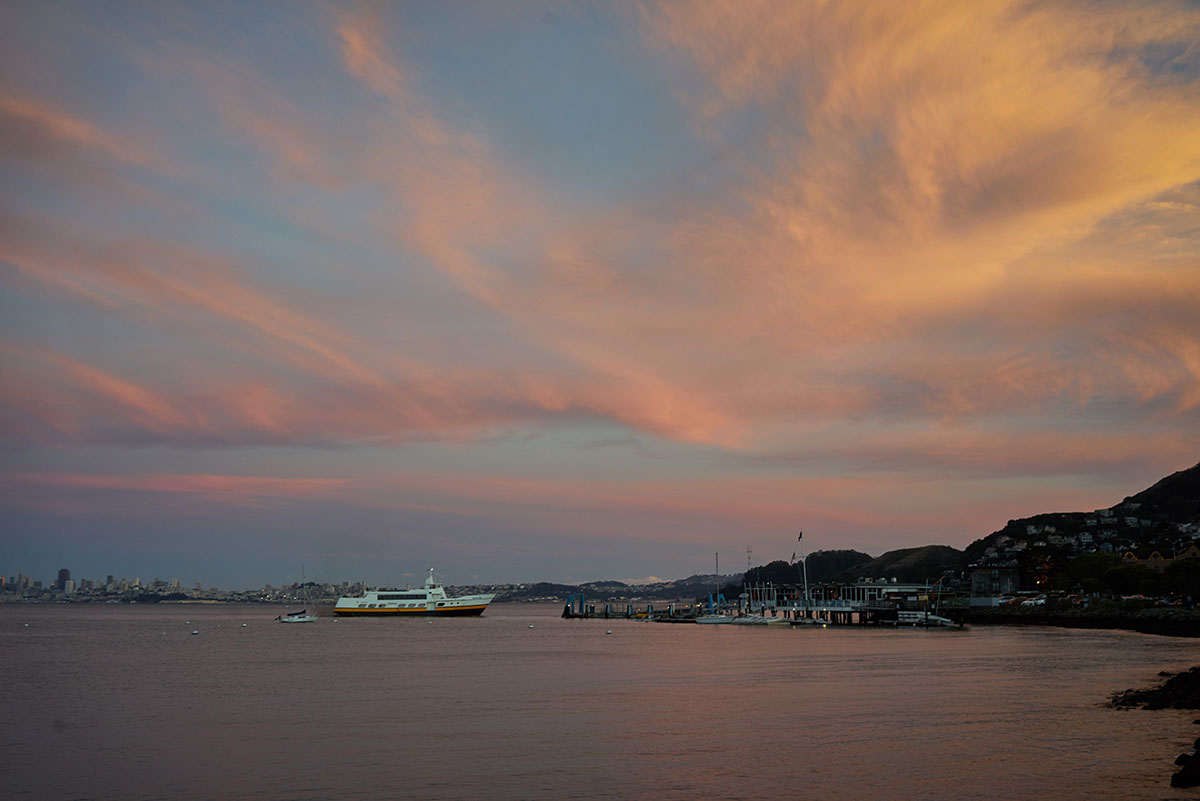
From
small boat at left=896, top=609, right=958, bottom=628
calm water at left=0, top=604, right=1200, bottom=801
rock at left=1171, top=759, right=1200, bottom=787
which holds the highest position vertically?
small boat at left=896, top=609, right=958, bottom=628

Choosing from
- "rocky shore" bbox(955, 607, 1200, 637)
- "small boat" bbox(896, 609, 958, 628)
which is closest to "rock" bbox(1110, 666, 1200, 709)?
"rocky shore" bbox(955, 607, 1200, 637)

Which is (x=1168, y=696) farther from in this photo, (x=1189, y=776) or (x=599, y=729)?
(x=599, y=729)

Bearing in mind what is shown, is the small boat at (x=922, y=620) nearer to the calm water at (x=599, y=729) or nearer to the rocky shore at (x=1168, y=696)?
the calm water at (x=599, y=729)

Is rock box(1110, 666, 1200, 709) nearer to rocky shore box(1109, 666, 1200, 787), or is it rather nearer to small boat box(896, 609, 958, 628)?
rocky shore box(1109, 666, 1200, 787)

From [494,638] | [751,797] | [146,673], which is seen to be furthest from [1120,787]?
[494,638]

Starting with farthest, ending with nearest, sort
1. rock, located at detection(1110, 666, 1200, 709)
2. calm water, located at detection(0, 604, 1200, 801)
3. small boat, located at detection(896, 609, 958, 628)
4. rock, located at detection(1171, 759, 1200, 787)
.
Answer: small boat, located at detection(896, 609, 958, 628)
rock, located at detection(1110, 666, 1200, 709)
calm water, located at detection(0, 604, 1200, 801)
rock, located at detection(1171, 759, 1200, 787)

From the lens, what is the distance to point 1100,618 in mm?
125750

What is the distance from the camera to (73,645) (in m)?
106

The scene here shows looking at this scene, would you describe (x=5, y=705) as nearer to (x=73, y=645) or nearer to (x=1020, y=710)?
(x=1020, y=710)

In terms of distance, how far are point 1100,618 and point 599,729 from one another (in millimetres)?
109543

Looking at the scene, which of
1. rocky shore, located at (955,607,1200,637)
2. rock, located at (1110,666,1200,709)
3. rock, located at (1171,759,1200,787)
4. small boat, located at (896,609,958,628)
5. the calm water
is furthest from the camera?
small boat, located at (896,609,958,628)

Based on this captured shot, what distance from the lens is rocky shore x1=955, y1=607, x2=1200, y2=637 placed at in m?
102

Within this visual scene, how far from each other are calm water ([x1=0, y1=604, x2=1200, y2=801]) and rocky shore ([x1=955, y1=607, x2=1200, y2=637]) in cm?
3021

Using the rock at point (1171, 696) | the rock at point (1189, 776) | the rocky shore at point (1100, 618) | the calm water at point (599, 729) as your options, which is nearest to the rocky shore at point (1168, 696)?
the rock at point (1171, 696)
